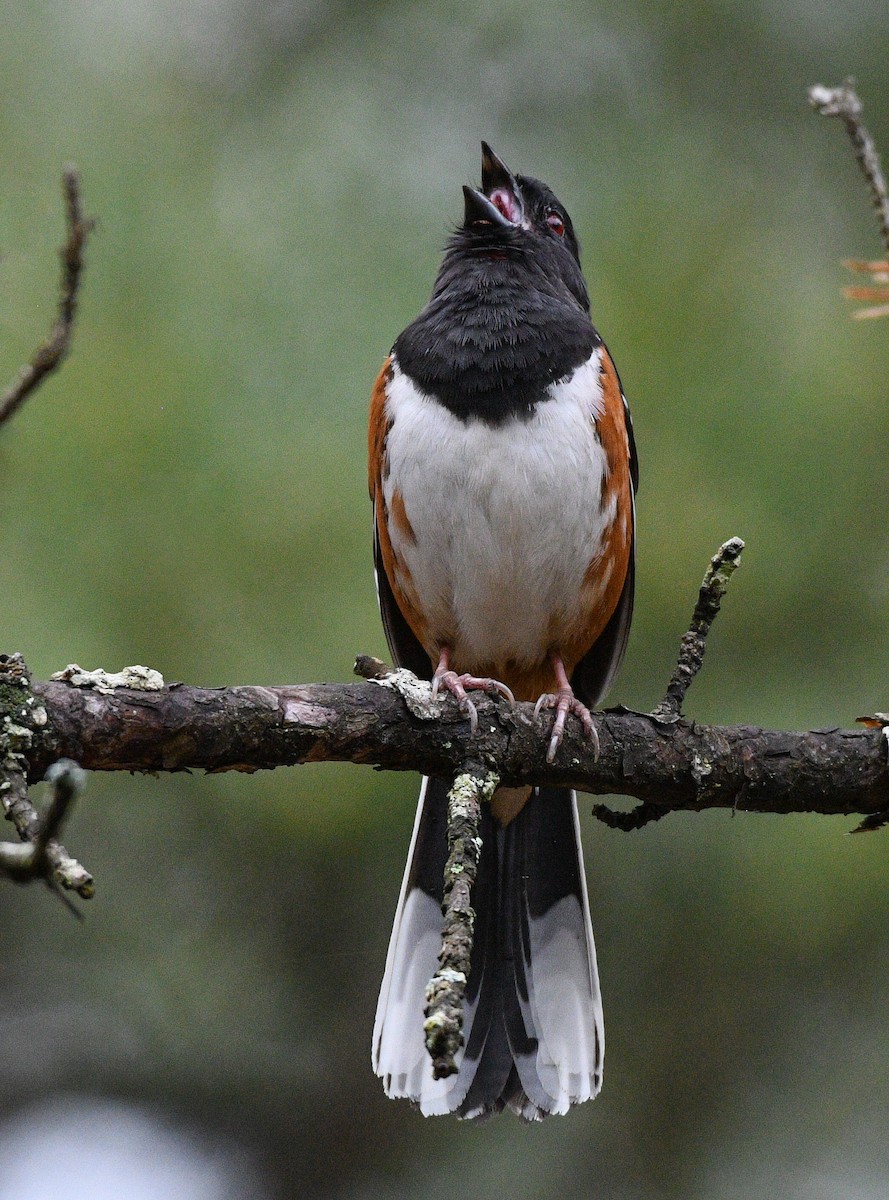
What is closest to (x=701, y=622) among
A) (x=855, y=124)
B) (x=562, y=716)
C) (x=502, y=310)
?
(x=562, y=716)

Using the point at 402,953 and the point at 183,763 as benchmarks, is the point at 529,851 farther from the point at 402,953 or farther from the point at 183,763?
the point at 183,763

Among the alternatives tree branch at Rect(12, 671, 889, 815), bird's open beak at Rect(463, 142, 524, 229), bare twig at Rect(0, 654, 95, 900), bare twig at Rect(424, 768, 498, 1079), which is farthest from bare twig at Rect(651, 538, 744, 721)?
bird's open beak at Rect(463, 142, 524, 229)

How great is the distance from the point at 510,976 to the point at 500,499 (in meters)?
1.09

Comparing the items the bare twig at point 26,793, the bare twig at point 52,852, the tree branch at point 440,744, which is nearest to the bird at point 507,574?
the tree branch at point 440,744

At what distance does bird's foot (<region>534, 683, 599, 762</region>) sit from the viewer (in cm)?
245

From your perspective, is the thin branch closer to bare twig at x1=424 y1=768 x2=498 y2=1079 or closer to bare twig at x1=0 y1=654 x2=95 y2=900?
bare twig at x1=424 y1=768 x2=498 y2=1079

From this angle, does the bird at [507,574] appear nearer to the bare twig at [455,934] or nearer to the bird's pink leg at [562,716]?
the bird's pink leg at [562,716]

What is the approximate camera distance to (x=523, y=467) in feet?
9.70

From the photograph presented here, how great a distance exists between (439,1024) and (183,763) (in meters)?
0.71

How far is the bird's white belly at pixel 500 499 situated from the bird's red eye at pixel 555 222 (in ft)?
2.08

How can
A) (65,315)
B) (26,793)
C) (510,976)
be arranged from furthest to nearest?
(510,976)
(26,793)
(65,315)

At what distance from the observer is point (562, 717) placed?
248 centimetres

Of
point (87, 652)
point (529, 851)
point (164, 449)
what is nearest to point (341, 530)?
point (164, 449)

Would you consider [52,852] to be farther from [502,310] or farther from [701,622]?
[502,310]
